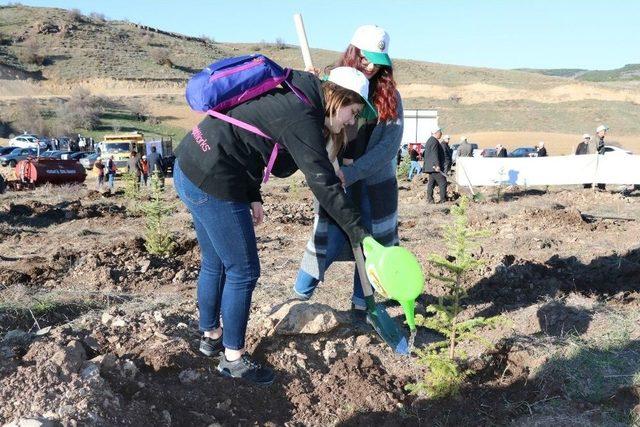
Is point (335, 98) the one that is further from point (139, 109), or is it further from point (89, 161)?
point (139, 109)

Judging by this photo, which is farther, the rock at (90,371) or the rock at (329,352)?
the rock at (329,352)

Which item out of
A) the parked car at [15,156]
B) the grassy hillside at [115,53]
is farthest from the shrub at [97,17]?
the parked car at [15,156]

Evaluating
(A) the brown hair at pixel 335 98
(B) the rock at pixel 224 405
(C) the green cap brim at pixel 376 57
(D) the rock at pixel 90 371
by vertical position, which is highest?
(C) the green cap brim at pixel 376 57

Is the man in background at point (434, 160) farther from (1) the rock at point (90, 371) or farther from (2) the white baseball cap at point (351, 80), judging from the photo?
(1) the rock at point (90, 371)

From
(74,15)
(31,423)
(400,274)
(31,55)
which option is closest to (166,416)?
(31,423)

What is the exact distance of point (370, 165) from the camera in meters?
3.81

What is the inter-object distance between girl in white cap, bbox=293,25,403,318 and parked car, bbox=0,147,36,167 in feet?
97.3

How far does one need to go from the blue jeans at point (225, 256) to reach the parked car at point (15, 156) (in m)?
30.3

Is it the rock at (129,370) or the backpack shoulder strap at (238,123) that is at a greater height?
the backpack shoulder strap at (238,123)

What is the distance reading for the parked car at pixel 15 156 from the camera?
1182 inches

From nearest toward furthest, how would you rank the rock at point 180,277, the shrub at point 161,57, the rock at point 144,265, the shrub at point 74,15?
the rock at point 180,277, the rock at point 144,265, the shrub at point 161,57, the shrub at point 74,15

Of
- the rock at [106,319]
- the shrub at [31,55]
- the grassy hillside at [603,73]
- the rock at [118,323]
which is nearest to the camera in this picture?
the rock at [118,323]

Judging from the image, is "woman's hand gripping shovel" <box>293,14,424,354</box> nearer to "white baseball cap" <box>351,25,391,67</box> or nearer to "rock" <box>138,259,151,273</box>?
"white baseball cap" <box>351,25,391,67</box>

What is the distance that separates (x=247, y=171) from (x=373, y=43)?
1110mm
